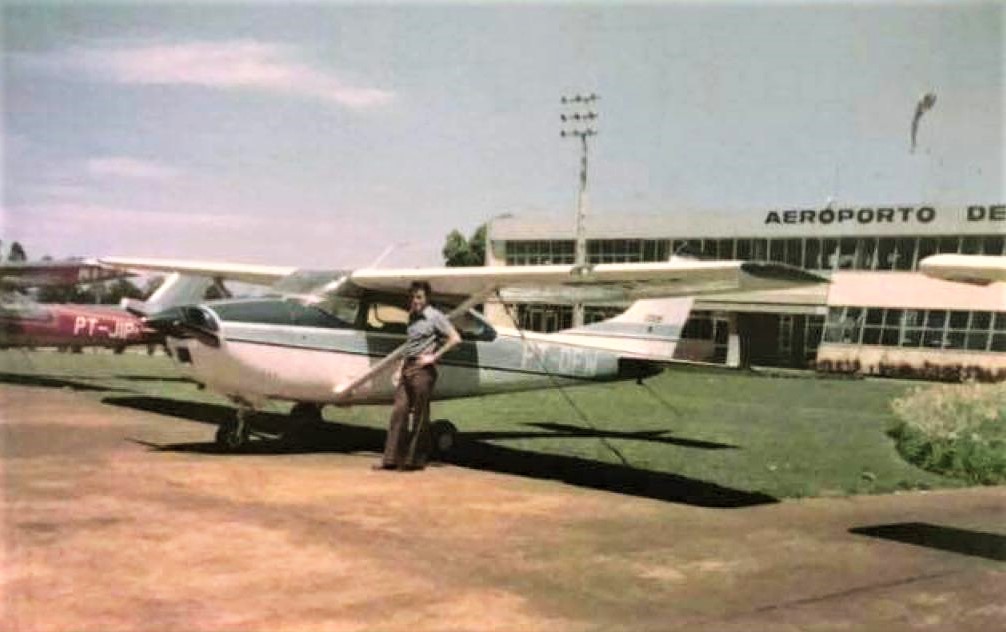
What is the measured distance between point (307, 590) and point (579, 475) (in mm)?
5519

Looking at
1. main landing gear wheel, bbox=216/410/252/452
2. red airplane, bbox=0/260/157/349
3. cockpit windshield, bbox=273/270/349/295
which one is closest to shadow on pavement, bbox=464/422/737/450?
cockpit windshield, bbox=273/270/349/295

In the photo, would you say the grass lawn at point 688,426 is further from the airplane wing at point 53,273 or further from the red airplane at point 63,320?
the airplane wing at point 53,273

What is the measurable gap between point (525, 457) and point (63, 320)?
1478 cm

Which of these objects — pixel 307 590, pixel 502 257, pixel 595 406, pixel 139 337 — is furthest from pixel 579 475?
pixel 502 257

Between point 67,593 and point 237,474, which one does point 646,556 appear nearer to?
point 67,593

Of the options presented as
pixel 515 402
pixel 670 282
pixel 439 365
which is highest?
pixel 670 282

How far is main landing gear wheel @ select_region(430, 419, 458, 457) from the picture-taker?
12.0 meters

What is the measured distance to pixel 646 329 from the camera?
15.2m

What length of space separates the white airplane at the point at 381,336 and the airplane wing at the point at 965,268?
6.06 feet

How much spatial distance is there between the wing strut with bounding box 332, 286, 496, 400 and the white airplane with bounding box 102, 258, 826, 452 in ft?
0.05

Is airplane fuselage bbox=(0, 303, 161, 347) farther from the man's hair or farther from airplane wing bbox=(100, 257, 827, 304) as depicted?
the man's hair

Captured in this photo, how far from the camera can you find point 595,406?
20281mm

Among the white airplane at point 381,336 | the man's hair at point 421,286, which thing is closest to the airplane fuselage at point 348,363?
the white airplane at point 381,336

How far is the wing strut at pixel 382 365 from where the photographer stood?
11656mm
